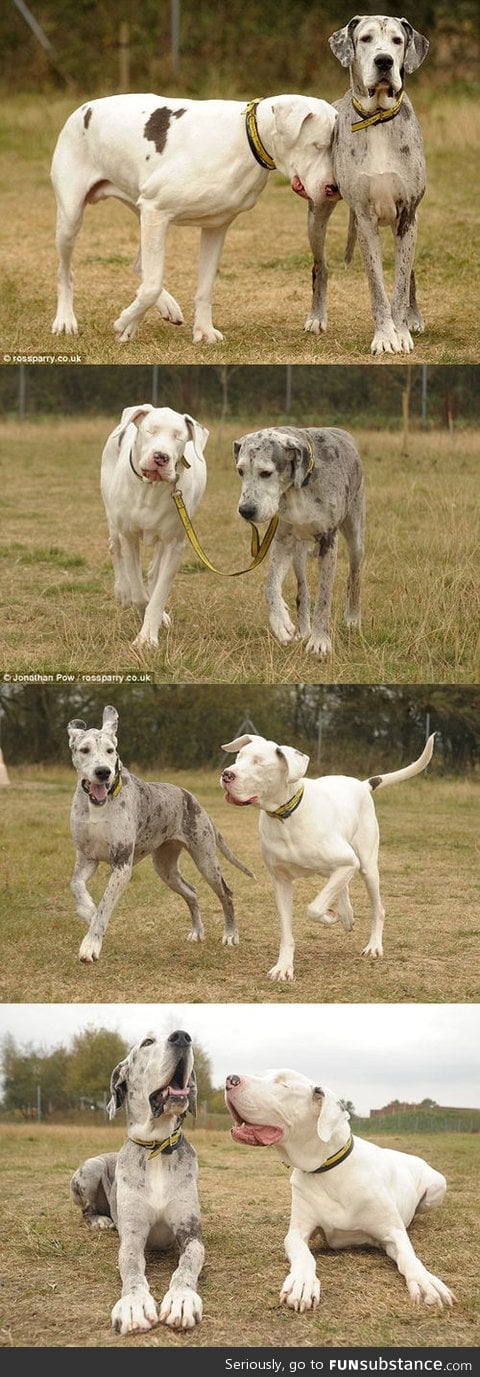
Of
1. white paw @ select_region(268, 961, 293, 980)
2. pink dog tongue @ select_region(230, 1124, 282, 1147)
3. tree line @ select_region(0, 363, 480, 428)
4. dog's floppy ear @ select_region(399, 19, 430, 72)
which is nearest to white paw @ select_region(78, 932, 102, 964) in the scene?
white paw @ select_region(268, 961, 293, 980)

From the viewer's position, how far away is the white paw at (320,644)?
23.3 feet

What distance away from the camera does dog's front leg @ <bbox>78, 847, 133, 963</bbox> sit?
6.33m

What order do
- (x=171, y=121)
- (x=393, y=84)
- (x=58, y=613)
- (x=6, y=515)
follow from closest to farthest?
(x=393, y=84) < (x=171, y=121) < (x=58, y=613) < (x=6, y=515)

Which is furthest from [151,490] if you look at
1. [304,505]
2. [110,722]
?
[110,722]

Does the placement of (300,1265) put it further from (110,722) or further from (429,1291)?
(110,722)

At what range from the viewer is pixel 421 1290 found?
18.3 ft

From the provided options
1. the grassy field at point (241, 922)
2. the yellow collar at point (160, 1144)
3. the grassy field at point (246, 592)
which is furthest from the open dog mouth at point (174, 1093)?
the grassy field at point (246, 592)

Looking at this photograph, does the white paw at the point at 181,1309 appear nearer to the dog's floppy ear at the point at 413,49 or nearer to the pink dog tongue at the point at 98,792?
the pink dog tongue at the point at 98,792

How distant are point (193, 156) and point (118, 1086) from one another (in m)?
3.87

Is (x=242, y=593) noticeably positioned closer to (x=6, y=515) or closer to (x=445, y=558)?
(x=445, y=558)

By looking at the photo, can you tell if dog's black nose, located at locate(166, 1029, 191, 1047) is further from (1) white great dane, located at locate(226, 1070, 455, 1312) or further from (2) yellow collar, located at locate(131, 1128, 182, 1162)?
(2) yellow collar, located at locate(131, 1128, 182, 1162)

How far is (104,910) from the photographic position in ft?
20.8

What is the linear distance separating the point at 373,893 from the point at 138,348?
2.71 m

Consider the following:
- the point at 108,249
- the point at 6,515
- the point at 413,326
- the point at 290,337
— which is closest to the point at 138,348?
the point at 290,337
